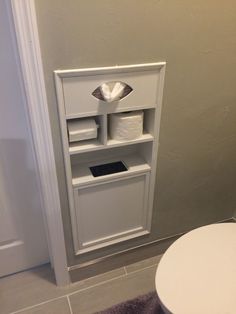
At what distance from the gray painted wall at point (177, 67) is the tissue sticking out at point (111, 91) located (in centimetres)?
8

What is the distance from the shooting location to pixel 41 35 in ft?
2.78

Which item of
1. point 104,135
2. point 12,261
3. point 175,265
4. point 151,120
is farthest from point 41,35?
point 12,261

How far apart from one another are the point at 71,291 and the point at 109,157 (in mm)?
775

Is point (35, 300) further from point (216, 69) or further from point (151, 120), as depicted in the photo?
point (216, 69)

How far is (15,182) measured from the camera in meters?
1.25

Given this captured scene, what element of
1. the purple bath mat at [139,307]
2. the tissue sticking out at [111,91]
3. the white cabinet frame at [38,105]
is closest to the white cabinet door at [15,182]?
the white cabinet frame at [38,105]

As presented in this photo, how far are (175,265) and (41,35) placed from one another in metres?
0.93

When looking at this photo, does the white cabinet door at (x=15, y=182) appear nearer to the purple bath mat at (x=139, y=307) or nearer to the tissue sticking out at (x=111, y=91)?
the tissue sticking out at (x=111, y=91)

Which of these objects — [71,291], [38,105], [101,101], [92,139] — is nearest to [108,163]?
[92,139]

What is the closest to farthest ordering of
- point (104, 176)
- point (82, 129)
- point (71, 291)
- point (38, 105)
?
point (38, 105), point (82, 129), point (104, 176), point (71, 291)

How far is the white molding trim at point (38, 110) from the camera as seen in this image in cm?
81

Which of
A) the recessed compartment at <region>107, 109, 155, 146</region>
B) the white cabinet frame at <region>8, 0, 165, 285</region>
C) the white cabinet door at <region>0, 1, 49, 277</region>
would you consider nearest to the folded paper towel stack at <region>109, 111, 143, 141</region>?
the recessed compartment at <region>107, 109, 155, 146</region>

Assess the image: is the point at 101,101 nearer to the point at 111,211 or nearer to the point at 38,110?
the point at 38,110

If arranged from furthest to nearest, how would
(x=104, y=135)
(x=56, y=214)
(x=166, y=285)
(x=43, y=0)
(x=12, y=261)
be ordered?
(x=12, y=261) → (x=56, y=214) → (x=104, y=135) → (x=166, y=285) → (x=43, y=0)
